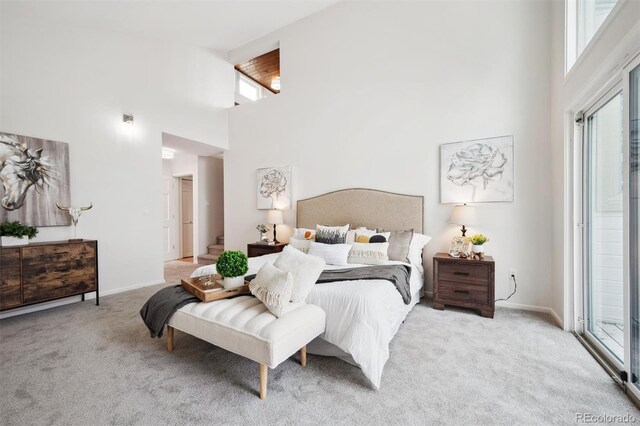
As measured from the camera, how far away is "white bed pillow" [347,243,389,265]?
3016mm

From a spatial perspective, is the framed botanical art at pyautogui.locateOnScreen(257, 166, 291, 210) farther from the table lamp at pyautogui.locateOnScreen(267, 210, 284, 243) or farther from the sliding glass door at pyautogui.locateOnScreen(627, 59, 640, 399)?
the sliding glass door at pyautogui.locateOnScreen(627, 59, 640, 399)

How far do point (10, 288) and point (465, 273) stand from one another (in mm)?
4588

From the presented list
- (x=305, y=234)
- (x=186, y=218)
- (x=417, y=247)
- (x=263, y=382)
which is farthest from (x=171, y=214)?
(x=263, y=382)

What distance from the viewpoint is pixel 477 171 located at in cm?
330

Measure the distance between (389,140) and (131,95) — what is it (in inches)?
150

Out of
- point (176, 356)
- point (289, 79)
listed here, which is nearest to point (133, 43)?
point (289, 79)

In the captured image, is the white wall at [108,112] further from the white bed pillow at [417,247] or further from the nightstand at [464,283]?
the nightstand at [464,283]

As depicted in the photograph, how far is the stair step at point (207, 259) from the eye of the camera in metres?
5.85

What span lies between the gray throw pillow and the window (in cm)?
216

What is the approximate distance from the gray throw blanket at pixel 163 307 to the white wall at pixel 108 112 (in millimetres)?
2227

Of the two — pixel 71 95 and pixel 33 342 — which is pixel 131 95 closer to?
pixel 71 95

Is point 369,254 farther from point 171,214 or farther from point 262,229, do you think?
point 171,214

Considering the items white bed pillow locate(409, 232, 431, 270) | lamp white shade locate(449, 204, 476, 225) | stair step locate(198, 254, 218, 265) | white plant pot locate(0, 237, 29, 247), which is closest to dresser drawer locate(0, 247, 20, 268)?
white plant pot locate(0, 237, 29, 247)

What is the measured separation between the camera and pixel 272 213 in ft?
14.8
